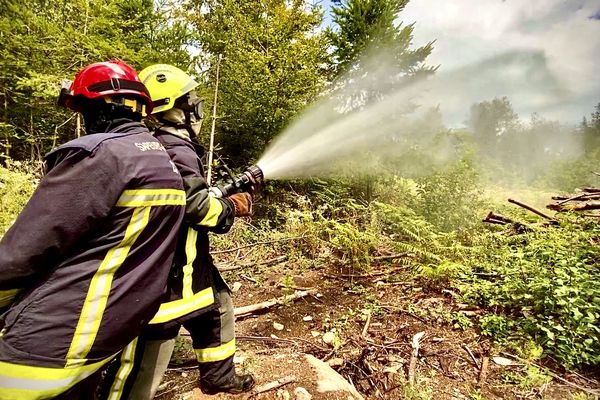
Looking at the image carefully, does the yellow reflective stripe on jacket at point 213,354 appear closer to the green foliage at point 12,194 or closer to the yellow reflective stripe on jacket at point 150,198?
the yellow reflective stripe on jacket at point 150,198

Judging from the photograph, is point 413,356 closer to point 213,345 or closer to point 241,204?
point 213,345

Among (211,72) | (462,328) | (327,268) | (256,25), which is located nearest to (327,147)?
(327,268)

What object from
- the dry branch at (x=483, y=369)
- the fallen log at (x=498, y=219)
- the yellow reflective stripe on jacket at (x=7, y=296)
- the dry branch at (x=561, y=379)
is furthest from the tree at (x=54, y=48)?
the dry branch at (x=561, y=379)

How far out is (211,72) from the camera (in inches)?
534

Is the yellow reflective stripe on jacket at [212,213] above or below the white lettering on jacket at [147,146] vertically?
below

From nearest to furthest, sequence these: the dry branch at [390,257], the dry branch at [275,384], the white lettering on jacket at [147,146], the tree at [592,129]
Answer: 1. the white lettering on jacket at [147,146]
2. the dry branch at [275,384]
3. the dry branch at [390,257]
4. the tree at [592,129]

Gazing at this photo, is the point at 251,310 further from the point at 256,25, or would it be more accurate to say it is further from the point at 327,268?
the point at 256,25

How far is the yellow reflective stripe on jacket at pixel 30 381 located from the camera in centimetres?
140

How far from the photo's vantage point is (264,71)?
10.1 metres

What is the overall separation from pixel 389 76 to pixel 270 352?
12225mm

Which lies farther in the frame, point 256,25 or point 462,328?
point 256,25

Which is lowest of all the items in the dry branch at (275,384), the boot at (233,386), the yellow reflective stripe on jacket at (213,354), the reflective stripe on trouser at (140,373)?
the dry branch at (275,384)

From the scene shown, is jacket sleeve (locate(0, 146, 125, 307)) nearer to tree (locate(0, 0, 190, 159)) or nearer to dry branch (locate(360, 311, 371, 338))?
dry branch (locate(360, 311, 371, 338))

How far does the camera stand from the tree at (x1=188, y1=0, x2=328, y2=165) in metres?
10.2
